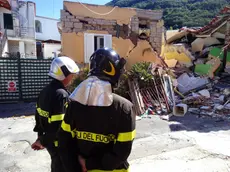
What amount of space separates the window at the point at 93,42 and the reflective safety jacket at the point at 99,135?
25.0 feet

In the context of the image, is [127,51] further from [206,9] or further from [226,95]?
[206,9]

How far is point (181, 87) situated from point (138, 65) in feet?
9.17

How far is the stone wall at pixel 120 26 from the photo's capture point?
28.2 feet

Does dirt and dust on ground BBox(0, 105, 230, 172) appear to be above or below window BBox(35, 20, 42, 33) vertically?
below

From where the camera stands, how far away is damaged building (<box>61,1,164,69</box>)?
863 centimetres

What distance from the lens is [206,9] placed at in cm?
3134

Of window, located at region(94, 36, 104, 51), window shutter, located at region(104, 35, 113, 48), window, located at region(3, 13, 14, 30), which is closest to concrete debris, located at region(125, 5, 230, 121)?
window shutter, located at region(104, 35, 113, 48)

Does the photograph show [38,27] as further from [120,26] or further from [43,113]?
[43,113]

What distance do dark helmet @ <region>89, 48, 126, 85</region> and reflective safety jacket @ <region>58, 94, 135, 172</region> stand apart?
15cm

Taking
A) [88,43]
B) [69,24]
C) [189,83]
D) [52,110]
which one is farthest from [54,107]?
[189,83]

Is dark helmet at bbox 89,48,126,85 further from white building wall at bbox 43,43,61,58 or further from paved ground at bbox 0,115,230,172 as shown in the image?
white building wall at bbox 43,43,61,58

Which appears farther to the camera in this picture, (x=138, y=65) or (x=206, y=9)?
(x=206, y=9)

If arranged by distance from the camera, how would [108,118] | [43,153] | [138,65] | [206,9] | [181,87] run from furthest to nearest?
[206,9] < [181,87] < [138,65] < [43,153] < [108,118]

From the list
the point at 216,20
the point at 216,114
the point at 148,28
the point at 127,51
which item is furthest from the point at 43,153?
the point at 216,20
